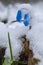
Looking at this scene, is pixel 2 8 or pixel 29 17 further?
pixel 2 8

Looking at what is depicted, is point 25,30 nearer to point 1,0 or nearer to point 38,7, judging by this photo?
point 38,7

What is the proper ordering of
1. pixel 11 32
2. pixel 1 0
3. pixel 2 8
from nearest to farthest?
pixel 11 32 → pixel 2 8 → pixel 1 0

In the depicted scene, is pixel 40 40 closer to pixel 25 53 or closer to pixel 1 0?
pixel 25 53

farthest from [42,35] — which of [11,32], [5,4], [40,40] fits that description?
[5,4]

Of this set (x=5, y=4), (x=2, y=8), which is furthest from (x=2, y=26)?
(x=5, y=4)

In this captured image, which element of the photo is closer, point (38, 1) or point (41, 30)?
point (41, 30)

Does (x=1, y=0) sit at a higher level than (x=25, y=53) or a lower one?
higher

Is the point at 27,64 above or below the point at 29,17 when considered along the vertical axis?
below

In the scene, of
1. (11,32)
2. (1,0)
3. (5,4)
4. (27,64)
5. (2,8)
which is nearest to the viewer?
(27,64)

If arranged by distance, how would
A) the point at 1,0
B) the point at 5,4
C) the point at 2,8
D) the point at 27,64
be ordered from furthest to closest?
1. the point at 1,0
2. the point at 5,4
3. the point at 2,8
4. the point at 27,64
